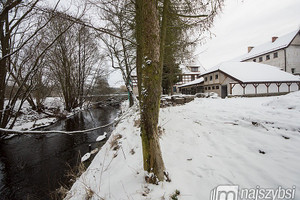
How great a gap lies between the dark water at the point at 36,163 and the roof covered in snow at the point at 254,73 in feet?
63.5

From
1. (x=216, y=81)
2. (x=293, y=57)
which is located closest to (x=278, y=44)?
(x=293, y=57)

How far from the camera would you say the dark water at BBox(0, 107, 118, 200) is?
3.34 meters

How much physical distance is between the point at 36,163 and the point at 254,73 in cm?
2446

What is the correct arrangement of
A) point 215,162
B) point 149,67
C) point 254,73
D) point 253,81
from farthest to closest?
point 254,73
point 253,81
point 215,162
point 149,67

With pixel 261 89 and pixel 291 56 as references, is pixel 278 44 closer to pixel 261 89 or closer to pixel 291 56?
pixel 291 56

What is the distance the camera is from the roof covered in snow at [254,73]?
627 inches

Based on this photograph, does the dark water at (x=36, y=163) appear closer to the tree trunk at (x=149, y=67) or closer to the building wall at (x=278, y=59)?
the tree trunk at (x=149, y=67)

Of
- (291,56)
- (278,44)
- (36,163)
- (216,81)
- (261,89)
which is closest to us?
(36,163)

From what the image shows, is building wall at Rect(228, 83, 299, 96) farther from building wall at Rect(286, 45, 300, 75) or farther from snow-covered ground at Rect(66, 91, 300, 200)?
snow-covered ground at Rect(66, 91, 300, 200)

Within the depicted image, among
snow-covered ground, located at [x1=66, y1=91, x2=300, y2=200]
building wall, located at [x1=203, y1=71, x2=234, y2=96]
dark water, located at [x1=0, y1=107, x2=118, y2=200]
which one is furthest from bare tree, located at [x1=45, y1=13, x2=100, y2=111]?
building wall, located at [x1=203, y1=71, x2=234, y2=96]

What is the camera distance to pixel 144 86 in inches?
68.2

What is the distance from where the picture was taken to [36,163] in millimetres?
4570

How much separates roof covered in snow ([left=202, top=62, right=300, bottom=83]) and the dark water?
63.5ft

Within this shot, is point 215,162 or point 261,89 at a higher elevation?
point 261,89
